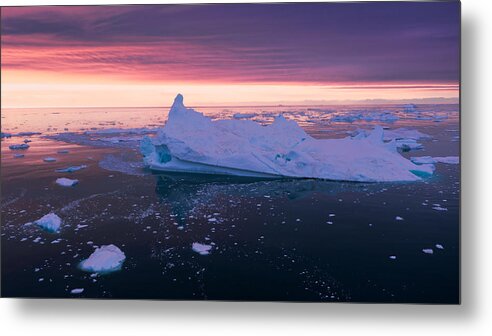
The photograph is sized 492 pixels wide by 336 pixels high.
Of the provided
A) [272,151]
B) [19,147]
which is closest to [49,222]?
[19,147]

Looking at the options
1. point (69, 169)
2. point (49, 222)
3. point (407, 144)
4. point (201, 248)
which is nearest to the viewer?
point (201, 248)

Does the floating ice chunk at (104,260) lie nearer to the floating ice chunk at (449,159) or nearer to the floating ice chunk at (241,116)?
the floating ice chunk at (241,116)

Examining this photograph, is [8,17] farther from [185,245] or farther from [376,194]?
[376,194]

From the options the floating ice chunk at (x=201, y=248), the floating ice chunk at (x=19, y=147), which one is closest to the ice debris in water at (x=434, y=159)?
the floating ice chunk at (x=201, y=248)

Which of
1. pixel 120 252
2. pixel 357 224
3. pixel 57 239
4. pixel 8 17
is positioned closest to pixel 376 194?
A: pixel 357 224

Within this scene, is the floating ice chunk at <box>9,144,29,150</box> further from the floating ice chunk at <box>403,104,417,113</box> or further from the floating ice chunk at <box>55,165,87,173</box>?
the floating ice chunk at <box>403,104,417,113</box>

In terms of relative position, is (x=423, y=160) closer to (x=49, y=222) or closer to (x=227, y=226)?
(x=227, y=226)
